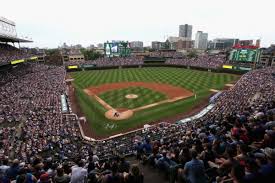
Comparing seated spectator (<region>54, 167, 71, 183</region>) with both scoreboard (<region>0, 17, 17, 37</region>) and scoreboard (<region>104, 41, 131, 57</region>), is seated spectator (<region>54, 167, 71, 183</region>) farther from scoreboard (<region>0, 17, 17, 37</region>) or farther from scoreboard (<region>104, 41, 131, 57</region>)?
scoreboard (<region>104, 41, 131, 57</region>)

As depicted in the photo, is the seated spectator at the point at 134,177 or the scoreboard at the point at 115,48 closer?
the seated spectator at the point at 134,177

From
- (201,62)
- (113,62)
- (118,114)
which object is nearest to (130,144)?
(118,114)

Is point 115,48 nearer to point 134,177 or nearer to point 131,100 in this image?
point 131,100

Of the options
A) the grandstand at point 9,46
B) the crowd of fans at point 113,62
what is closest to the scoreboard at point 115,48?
the crowd of fans at point 113,62

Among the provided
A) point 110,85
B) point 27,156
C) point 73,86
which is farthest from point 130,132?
point 73,86

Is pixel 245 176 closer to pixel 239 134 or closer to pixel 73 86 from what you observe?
pixel 239 134

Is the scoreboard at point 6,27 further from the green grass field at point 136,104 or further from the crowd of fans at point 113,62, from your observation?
the green grass field at point 136,104
